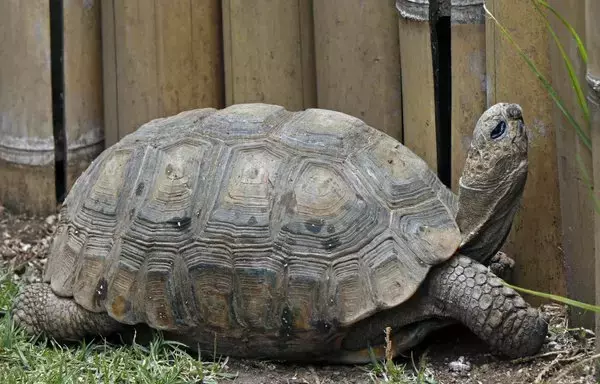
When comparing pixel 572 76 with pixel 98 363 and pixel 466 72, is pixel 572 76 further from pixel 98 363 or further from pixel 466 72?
pixel 98 363

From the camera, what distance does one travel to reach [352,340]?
4828mm

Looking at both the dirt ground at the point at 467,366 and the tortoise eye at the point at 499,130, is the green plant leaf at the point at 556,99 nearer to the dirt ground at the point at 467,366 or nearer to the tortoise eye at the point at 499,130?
the tortoise eye at the point at 499,130

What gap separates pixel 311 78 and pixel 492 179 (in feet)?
4.00

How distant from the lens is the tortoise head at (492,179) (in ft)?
15.4

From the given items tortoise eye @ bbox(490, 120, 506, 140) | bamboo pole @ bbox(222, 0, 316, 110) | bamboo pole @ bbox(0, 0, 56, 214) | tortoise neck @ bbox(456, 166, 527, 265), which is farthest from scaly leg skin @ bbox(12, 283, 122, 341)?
tortoise eye @ bbox(490, 120, 506, 140)

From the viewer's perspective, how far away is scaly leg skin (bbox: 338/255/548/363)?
4.62 m

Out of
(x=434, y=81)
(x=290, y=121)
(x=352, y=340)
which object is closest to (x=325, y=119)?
(x=290, y=121)

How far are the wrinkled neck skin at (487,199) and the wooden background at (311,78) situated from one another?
0.18 m

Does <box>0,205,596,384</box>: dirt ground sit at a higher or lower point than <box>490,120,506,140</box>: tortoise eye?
lower

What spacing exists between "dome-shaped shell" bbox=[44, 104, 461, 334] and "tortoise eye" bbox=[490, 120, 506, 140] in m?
0.34

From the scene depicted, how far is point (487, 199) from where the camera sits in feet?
15.6

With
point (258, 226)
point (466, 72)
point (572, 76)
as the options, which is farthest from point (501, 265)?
point (572, 76)

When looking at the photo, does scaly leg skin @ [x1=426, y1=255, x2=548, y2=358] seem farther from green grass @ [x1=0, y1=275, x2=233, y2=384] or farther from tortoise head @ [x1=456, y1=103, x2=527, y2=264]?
green grass @ [x1=0, y1=275, x2=233, y2=384]

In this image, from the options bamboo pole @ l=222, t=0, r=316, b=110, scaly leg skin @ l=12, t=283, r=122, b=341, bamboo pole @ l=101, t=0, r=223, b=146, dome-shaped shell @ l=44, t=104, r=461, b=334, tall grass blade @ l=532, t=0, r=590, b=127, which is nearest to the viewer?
tall grass blade @ l=532, t=0, r=590, b=127
